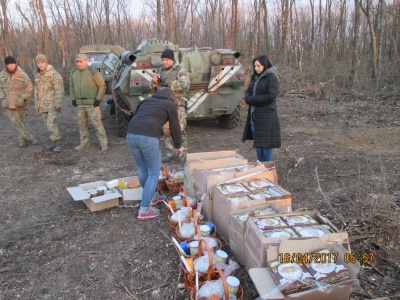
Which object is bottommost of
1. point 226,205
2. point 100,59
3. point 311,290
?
point 311,290

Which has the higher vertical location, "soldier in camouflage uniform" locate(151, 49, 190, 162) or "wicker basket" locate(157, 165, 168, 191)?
"soldier in camouflage uniform" locate(151, 49, 190, 162)

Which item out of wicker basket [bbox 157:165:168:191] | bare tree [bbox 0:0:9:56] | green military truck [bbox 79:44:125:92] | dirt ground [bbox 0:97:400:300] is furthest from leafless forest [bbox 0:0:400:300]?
bare tree [bbox 0:0:9:56]

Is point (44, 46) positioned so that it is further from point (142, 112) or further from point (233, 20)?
point (142, 112)

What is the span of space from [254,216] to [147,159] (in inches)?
52.5

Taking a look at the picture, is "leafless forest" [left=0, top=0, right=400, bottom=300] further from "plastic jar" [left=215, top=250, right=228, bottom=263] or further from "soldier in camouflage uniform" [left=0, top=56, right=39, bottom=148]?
"soldier in camouflage uniform" [left=0, top=56, right=39, bottom=148]

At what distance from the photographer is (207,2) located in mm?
23781

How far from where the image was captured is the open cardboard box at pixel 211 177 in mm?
3326

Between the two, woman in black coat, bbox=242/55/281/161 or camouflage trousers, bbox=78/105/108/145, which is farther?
camouflage trousers, bbox=78/105/108/145

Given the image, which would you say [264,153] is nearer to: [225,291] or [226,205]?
[226,205]

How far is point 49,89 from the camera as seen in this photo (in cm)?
621

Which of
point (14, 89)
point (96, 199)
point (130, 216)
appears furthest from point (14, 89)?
point (130, 216)
